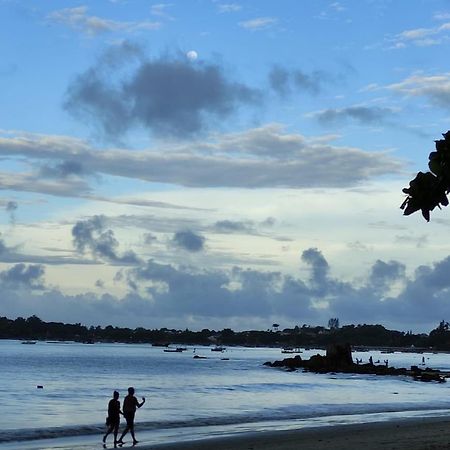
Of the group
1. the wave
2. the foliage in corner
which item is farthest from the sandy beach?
the foliage in corner

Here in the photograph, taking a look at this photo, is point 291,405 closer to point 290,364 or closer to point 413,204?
point 413,204

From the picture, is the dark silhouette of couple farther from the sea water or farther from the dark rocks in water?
the dark rocks in water

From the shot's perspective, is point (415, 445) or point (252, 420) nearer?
point (415, 445)

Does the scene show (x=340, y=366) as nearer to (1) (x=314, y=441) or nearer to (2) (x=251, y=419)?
(2) (x=251, y=419)

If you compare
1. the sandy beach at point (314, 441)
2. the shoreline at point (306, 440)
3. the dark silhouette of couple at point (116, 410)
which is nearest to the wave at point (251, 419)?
the shoreline at point (306, 440)

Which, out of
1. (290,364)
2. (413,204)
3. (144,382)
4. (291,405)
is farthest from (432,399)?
(290,364)

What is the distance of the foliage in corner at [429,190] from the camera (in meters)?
6.62

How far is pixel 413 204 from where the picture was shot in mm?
6734

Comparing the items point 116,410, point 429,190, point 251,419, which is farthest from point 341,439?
point 429,190

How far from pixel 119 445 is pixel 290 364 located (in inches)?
4326

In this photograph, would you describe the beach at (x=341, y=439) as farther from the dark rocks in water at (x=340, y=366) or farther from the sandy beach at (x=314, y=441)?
the dark rocks in water at (x=340, y=366)

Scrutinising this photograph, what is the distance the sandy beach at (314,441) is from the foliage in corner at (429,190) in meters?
15.5

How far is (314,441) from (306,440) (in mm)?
996

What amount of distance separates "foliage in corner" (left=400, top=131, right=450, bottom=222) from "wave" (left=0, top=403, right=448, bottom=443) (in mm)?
28145
